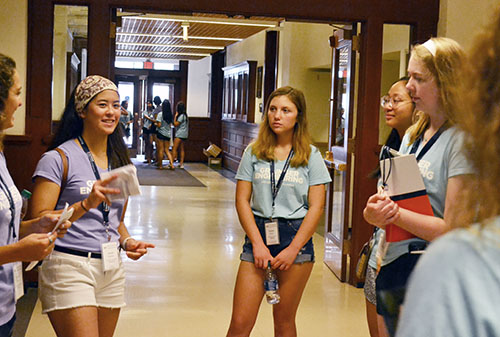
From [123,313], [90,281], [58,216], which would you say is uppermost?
[58,216]

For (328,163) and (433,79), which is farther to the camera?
(328,163)

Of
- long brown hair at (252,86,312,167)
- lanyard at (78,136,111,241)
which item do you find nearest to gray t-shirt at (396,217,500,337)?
lanyard at (78,136,111,241)

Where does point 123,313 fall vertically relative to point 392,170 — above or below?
below

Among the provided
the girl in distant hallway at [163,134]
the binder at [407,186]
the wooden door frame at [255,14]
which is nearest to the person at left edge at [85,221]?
the binder at [407,186]

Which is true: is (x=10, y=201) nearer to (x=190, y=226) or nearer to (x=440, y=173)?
(x=440, y=173)

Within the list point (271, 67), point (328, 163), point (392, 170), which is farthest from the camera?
point (271, 67)

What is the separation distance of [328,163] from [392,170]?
3952 millimetres

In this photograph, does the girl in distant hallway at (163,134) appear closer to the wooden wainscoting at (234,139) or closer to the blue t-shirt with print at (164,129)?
the blue t-shirt with print at (164,129)

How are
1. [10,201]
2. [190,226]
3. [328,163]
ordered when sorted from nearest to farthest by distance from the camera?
[10,201], [328,163], [190,226]

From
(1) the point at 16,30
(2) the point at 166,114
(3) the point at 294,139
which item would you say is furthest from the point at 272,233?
(2) the point at 166,114

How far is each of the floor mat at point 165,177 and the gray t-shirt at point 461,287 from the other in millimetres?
12562

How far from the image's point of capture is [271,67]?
13.4 metres

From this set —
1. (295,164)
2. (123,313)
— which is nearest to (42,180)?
(295,164)

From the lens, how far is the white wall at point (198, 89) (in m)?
22.4
